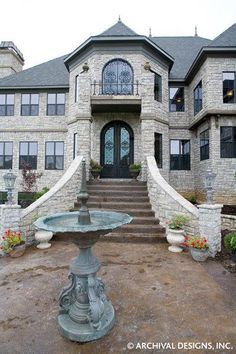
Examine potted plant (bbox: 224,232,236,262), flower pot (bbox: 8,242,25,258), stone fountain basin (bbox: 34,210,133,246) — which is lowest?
flower pot (bbox: 8,242,25,258)

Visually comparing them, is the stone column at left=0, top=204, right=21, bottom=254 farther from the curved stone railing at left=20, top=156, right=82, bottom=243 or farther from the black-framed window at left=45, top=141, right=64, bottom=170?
the black-framed window at left=45, top=141, right=64, bottom=170

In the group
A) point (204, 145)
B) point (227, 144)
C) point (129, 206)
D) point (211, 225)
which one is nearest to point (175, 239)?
point (211, 225)

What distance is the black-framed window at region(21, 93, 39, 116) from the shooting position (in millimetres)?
14725

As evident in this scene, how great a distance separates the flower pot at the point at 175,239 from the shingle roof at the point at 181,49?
39.3 ft

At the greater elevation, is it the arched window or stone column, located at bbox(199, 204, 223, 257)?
the arched window

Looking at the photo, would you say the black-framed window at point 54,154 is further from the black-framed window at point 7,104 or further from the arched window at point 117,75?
the arched window at point 117,75

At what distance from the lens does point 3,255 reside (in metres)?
5.50

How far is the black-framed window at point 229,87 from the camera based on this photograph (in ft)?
37.4

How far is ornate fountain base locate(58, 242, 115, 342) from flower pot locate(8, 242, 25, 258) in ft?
10.1

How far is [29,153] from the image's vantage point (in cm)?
1459

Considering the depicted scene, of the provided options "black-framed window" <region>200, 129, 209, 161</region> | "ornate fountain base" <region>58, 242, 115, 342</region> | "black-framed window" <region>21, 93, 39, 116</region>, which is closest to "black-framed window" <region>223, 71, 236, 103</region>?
"black-framed window" <region>200, 129, 209, 161</region>

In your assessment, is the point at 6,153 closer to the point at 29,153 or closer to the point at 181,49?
the point at 29,153

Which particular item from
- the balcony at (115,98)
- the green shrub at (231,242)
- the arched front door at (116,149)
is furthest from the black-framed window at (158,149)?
the green shrub at (231,242)

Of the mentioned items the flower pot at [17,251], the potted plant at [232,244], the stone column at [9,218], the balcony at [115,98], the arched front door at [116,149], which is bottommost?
the flower pot at [17,251]
